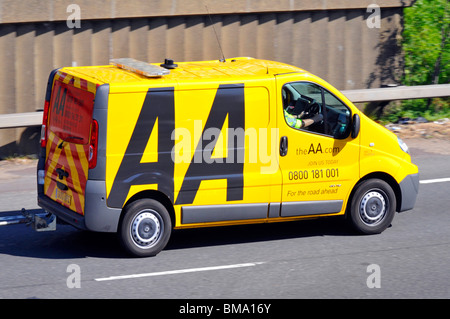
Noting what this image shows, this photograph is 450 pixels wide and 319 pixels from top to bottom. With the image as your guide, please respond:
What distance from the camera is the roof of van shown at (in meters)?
7.82

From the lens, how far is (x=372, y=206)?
29.1 feet

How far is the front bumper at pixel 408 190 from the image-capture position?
9016 millimetres

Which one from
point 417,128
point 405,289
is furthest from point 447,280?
point 417,128

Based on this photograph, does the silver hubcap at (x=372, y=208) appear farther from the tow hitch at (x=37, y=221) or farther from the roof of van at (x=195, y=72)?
the tow hitch at (x=37, y=221)

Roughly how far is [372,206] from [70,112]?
11.6 ft

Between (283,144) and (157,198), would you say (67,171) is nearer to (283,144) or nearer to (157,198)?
(157,198)

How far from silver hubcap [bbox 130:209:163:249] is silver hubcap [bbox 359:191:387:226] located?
2408mm

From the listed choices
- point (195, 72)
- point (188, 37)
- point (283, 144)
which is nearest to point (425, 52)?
point (188, 37)

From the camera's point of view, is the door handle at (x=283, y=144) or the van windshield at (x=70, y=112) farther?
the door handle at (x=283, y=144)
